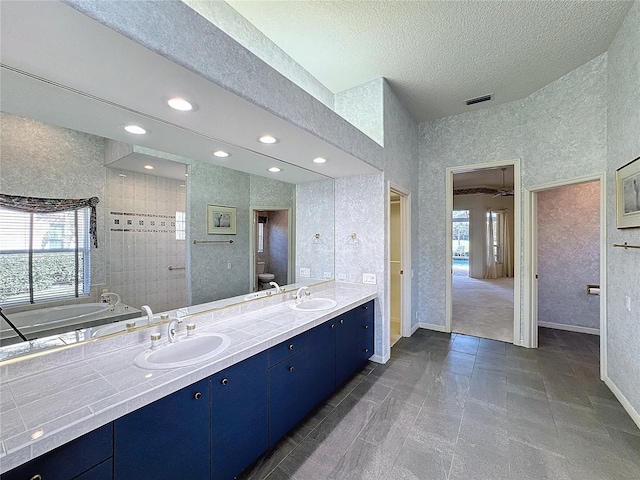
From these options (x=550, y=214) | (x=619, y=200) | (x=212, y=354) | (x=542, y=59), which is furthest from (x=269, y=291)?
(x=550, y=214)

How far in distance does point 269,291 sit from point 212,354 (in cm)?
118

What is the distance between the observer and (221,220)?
235 centimetres

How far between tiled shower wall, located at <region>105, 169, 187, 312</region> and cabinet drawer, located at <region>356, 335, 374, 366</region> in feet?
6.00

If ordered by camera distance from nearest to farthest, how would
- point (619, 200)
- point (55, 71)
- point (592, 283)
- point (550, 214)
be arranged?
point (55, 71)
point (619, 200)
point (592, 283)
point (550, 214)

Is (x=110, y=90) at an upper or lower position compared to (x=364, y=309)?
upper

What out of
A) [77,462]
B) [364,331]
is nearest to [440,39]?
[364,331]

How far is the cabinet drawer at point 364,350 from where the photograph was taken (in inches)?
116

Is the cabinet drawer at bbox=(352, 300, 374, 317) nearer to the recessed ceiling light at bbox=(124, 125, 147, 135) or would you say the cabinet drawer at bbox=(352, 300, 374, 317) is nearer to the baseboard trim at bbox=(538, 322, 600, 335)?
the recessed ceiling light at bbox=(124, 125, 147, 135)

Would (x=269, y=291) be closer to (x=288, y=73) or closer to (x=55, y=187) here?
(x=55, y=187)

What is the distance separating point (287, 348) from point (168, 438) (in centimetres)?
84

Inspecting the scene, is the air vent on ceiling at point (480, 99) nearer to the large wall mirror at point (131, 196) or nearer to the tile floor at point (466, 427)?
the large wall mirror at point (131, 196)

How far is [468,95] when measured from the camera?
3545 mm

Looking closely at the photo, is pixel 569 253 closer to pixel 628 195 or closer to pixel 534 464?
pixel 628 195

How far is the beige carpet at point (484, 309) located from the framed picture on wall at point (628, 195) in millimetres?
2139
